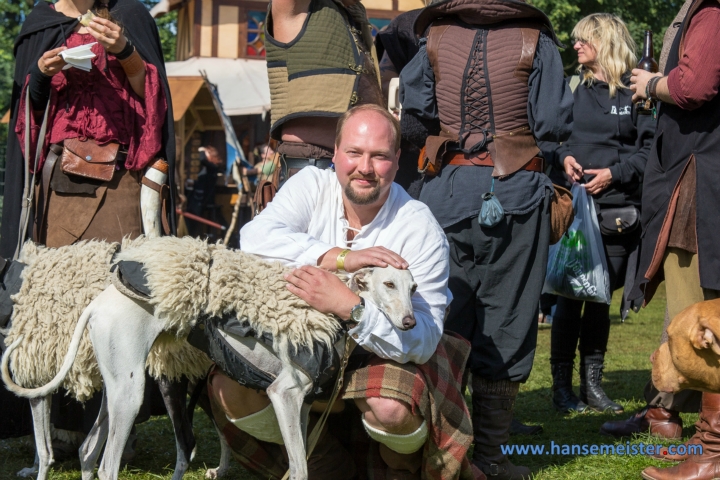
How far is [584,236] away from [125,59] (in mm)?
2829

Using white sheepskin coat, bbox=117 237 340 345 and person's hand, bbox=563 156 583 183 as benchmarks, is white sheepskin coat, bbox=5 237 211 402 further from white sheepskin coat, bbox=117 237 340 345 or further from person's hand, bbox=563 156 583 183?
person's hand, bbox=563 156 583 183

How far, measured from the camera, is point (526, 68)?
12.3ft

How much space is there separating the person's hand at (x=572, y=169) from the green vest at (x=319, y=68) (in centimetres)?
155

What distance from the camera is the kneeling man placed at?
3029 millimetres

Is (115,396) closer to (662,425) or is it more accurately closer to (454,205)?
(454,205)

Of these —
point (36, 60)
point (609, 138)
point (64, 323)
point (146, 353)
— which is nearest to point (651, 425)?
point (609, 138)

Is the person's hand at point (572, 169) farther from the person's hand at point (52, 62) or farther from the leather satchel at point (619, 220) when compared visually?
the person's hand at point (52, 62)

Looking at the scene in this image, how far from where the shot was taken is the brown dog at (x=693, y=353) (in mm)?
3180

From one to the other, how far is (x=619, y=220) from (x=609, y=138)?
0.53 metres

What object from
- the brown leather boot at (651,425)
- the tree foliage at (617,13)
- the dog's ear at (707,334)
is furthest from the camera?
the tree foliage at (617,13)

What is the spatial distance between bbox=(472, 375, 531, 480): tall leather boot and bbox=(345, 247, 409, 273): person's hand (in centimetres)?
108

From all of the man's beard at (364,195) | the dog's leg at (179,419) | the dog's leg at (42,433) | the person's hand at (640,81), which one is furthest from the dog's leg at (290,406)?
the person's hand at (640,81)

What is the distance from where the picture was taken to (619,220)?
5.16 meters

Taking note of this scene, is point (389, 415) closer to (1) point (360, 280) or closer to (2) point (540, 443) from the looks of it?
(1) point (360, 280)
